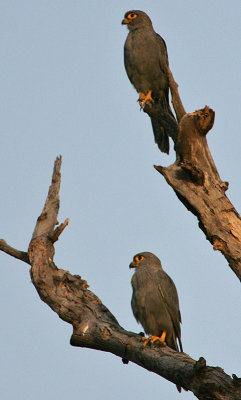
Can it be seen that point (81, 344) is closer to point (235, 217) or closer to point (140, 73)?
point (235, 217)

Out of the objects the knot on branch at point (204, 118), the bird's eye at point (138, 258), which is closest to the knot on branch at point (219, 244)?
the knot on branch at point (204, 118)

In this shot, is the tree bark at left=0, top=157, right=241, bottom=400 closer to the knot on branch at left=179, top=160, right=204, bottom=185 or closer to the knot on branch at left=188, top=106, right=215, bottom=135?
the knot on branch at left=179, top=160, right=204, bottom=185

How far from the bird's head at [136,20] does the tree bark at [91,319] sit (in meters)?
4.19

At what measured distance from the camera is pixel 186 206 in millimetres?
7277

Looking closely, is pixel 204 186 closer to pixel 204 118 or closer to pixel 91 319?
pixel 204 118

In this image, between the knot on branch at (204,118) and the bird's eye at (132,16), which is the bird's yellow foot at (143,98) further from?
the knot on branch at (204,118)

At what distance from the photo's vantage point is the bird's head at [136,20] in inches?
428

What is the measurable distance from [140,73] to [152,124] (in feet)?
3.19

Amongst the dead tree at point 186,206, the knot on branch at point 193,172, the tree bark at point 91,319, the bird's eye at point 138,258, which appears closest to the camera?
the tree bark at point 91,319

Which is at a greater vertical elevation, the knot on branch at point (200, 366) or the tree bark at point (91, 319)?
the tree bark at point (91, 319)

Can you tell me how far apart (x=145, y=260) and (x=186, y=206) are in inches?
79.9

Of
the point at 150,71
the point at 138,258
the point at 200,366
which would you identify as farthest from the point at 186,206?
the point at 150,71

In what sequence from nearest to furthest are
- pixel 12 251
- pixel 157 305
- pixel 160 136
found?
pixel 12 251 → pixel 157 305 → pixel 160 136

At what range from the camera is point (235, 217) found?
275 inches
